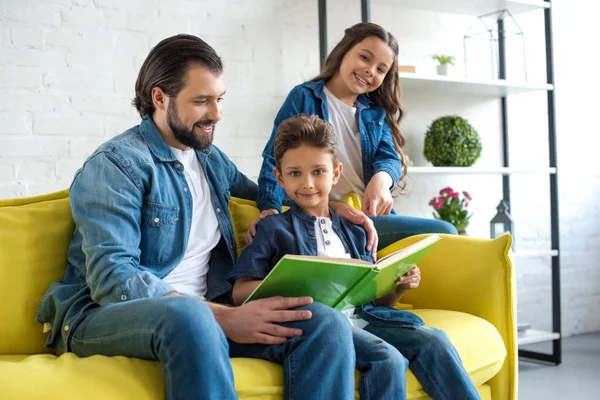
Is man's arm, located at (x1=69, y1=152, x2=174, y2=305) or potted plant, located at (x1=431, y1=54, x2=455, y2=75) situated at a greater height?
potted plant, located at (x1=431, y1=54, x2=455, y2=75)

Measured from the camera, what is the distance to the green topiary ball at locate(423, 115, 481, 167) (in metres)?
3.46

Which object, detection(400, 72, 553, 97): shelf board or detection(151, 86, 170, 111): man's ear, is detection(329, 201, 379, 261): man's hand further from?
detection(400, 72, 553, 97): shelf board

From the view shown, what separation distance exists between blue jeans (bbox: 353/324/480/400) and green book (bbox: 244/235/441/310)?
0.35 feet

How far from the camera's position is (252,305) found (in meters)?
1.71

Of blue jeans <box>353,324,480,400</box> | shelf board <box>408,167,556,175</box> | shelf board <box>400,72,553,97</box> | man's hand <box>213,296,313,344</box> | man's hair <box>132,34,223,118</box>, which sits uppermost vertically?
shelf board <box>400,72,553,97</box>

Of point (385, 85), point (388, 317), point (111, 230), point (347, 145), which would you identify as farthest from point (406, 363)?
point (385, 85)

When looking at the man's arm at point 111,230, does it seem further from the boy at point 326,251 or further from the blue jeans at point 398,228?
the blue jeans at point 398,228

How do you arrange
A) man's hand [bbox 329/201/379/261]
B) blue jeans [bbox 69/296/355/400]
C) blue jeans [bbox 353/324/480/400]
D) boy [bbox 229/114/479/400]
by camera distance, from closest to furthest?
1. blue jeans [bbox 69/296/355/400]
2. blue jeans [bbox 353/324/480/400]
3. boy [bbox 229/114/479/400]
4. man's hand [bbox 329/201/379/261]

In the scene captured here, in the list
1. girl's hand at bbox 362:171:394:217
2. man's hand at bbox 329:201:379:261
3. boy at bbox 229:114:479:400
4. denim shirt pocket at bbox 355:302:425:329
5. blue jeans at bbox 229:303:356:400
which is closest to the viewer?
blue jeans at bbox 229:303:356:400

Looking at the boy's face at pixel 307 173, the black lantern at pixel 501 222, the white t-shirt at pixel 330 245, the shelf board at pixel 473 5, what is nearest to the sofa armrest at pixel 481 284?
the white t-shirt at pixel 330 245

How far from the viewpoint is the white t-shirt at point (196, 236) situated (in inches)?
76.7

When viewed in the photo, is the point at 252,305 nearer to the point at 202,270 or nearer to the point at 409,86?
the point at 202,270

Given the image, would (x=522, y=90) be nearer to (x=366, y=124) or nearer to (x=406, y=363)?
(x=366, y=124)

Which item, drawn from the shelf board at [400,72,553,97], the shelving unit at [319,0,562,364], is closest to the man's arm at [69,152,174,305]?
the shelf board at [400,72,553,97]
